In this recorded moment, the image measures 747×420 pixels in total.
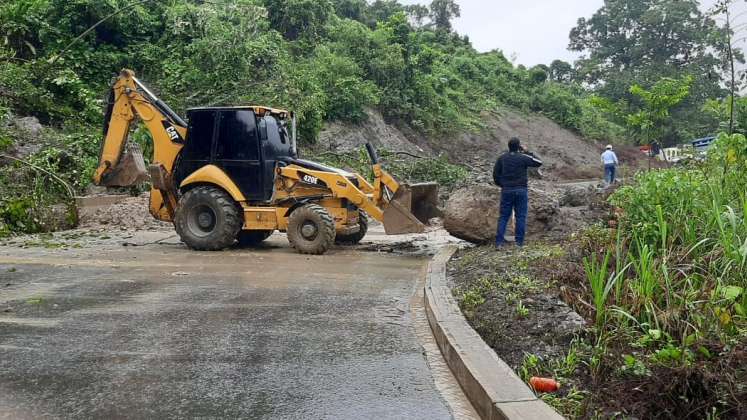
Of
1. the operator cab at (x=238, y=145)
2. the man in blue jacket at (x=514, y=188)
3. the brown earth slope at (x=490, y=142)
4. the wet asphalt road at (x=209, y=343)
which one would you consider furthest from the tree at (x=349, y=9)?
the wet asphalt road at (x=209, y=343)

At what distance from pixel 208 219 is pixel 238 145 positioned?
143 centimetres

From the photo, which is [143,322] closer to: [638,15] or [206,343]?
[206,343]

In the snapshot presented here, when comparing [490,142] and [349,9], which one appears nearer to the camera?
[490,142]

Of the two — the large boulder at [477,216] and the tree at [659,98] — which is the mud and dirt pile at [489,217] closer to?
the large boulder at [477,216]

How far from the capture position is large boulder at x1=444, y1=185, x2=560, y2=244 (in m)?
11.0

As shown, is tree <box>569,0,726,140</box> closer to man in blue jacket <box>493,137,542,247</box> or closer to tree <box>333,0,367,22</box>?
tree <box>333,0,367,22</box>

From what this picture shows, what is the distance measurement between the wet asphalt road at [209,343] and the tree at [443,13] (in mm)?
52110

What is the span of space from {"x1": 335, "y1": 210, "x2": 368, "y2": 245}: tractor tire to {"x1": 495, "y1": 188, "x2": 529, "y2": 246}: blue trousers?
3.08m

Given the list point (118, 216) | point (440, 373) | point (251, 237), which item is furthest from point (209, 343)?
point (118, 216)

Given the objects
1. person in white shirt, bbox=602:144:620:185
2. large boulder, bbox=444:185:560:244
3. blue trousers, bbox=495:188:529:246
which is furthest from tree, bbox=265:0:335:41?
blue trousers, bbox=495:188:529:246

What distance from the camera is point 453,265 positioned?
8.94 metres

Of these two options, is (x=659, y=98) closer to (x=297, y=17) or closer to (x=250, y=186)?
(x=250, y=186)

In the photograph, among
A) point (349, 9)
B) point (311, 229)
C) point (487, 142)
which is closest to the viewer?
point (311, 229)

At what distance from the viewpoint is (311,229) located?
1084 centimetres
